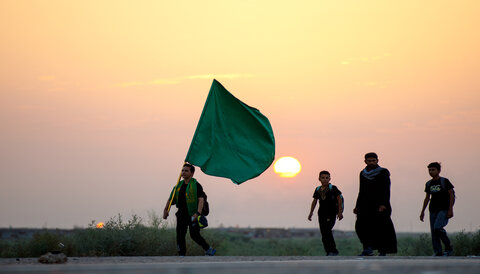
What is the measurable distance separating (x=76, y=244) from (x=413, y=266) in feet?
41.0

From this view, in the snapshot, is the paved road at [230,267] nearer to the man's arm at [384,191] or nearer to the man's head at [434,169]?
the man's arm at [384,191]

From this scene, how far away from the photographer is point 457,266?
13.8 metres

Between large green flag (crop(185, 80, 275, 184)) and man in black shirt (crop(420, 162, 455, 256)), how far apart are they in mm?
3623

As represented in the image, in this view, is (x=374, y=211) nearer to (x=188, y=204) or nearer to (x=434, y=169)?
(x=434, y=169)

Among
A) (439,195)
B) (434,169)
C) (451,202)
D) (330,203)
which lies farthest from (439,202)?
(330,203)

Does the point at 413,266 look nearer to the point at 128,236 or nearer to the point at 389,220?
the point at 389,220

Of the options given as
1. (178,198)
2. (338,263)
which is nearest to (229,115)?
(178,198)

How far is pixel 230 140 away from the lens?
1988 cm

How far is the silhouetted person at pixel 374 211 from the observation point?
61.6ft

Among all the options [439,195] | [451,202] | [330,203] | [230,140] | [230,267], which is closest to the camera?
[230,267]

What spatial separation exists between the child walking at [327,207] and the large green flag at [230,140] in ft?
4.30

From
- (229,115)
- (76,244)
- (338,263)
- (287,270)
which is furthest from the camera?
(76,244)

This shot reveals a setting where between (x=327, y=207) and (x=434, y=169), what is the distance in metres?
2.48

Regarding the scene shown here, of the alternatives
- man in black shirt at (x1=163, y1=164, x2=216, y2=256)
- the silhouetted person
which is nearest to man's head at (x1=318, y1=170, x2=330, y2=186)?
the silhouetted person
